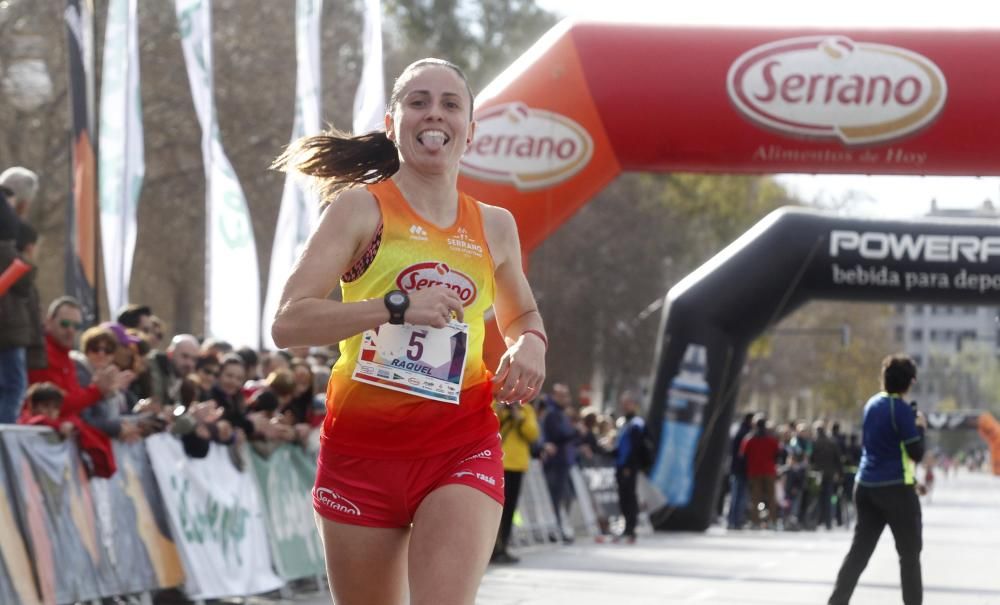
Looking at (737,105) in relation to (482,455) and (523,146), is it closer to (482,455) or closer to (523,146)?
(523,146)

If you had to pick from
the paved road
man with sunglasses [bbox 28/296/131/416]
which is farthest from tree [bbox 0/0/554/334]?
man with sunglasses [bbox 28/296/131/416]

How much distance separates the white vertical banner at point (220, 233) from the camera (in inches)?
646

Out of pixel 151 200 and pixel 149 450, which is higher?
Answer: pixel 151 200

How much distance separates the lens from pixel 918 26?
44.8 feet

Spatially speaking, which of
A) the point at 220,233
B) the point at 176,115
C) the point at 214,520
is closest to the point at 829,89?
the point at 214,520

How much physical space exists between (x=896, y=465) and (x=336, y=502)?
666 cm

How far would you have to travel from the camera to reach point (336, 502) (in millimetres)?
4789

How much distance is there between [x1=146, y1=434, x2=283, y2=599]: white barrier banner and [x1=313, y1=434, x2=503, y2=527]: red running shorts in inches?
257

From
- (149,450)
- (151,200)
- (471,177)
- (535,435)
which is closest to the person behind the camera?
(149,450)

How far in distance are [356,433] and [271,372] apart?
9454 mm

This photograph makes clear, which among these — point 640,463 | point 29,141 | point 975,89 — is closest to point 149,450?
point 975,89

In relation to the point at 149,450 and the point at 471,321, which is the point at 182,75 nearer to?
the point at 149,450

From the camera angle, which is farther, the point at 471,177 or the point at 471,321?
the point at 471,177

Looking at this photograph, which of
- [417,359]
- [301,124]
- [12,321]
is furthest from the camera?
[301,124]
